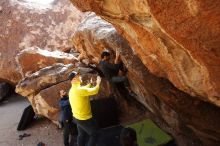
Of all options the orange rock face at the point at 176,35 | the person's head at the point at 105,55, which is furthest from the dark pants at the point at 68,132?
the orange rock face at the point at 176,35

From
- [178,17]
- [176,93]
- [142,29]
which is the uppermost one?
[178,17]

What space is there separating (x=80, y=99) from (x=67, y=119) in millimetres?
1274

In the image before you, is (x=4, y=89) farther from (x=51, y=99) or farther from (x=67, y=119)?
(x=67, y=119)

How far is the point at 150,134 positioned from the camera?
8.78 m

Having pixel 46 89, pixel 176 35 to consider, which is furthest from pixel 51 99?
pixel 176 35

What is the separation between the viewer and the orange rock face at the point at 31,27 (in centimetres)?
1638

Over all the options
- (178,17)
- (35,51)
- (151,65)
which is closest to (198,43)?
(178,17)

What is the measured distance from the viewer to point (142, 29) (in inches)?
232

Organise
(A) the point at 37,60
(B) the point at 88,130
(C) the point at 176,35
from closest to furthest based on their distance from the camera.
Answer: (C) the point at 176,35, (B) the point at 88,130, (A) the point at 37,60

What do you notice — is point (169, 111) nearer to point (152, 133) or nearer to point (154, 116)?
point (152, 133)

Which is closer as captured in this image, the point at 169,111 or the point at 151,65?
the point at 151,65

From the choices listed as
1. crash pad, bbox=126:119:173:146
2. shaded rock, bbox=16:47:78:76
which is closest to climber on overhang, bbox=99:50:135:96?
crash pad, bbox=126:119:173:146

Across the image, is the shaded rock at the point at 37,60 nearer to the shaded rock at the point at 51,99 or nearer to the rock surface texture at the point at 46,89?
the rock surface texture at the point at 46,89

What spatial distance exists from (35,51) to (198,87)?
8042 mm
